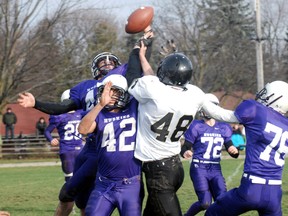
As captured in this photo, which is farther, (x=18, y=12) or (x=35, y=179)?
(x=18, y=12)

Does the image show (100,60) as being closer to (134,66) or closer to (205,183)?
(134,66)

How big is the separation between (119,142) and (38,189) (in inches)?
344

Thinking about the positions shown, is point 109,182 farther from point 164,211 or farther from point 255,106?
point 255,106

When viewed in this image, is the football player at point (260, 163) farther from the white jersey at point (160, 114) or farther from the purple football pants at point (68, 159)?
the purple football pants at point (68, 159)

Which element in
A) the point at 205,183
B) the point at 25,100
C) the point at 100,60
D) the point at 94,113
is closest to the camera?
the point at 94,113

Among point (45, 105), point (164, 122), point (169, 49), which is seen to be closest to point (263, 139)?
point (164, 122)

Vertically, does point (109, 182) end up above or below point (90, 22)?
below

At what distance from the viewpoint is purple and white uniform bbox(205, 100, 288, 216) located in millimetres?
6285

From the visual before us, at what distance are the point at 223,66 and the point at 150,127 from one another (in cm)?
3042

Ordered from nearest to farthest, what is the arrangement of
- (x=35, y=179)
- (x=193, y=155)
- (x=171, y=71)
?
(x=171, y=71) < (x=193, y=155) < (x=35, y=179)

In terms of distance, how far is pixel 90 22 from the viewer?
90.8 ft

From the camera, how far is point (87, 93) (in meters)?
6.78

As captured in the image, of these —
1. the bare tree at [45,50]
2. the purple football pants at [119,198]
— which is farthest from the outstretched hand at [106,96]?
the bare tree at [45,50]

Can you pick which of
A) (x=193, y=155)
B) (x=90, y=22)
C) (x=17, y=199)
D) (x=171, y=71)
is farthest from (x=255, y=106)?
(x=90, y=22)
